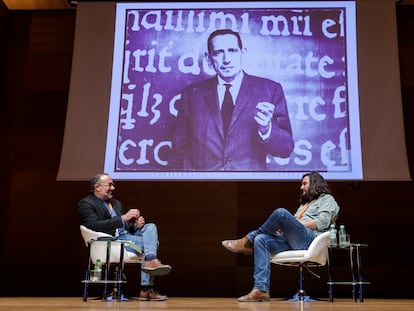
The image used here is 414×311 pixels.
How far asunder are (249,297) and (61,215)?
93.6 inches

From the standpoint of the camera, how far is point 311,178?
13.9 feet

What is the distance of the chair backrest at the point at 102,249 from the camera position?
3.93 m

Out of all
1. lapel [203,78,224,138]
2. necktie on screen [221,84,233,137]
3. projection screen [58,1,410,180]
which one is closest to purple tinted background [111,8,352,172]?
projection screen [58,1,410,180]

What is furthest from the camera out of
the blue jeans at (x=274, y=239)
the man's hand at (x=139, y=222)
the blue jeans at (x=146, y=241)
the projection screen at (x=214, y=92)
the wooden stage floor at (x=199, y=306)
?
the projection screen at (x=214, y=92)

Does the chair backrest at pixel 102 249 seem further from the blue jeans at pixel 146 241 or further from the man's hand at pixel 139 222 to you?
the man's hand at pixel 139 222

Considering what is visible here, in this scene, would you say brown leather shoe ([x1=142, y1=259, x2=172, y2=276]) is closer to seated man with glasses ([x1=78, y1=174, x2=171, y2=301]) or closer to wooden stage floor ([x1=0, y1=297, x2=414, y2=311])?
seated man with glasses ([x1=78, y1=174, x2=171, y2=301])

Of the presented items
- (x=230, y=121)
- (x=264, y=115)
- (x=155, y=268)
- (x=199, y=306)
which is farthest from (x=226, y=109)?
(x=199, y=306)

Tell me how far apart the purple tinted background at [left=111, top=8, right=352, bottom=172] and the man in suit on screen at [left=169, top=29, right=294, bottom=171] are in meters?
0.08

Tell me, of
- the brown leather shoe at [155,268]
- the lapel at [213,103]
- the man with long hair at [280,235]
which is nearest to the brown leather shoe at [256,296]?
the man with long hair at [280,235]

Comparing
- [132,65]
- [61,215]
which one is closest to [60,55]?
[132,65]

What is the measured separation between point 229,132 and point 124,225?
4.79ft

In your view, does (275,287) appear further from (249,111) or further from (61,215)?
(61,215)

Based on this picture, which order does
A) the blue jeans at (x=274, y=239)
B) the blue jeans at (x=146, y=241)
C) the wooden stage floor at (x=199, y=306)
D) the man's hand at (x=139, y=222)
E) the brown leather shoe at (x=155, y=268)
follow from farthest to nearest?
the man's hand at (x=139, y=222)
the blue jeans at (x=146, y=241)
the blue jeans at (x=274, y=239)
the brown leather shoe at (x=155, y=268)
the wooden stage floor at (x=199, y=306)

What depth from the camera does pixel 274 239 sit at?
3990mm
